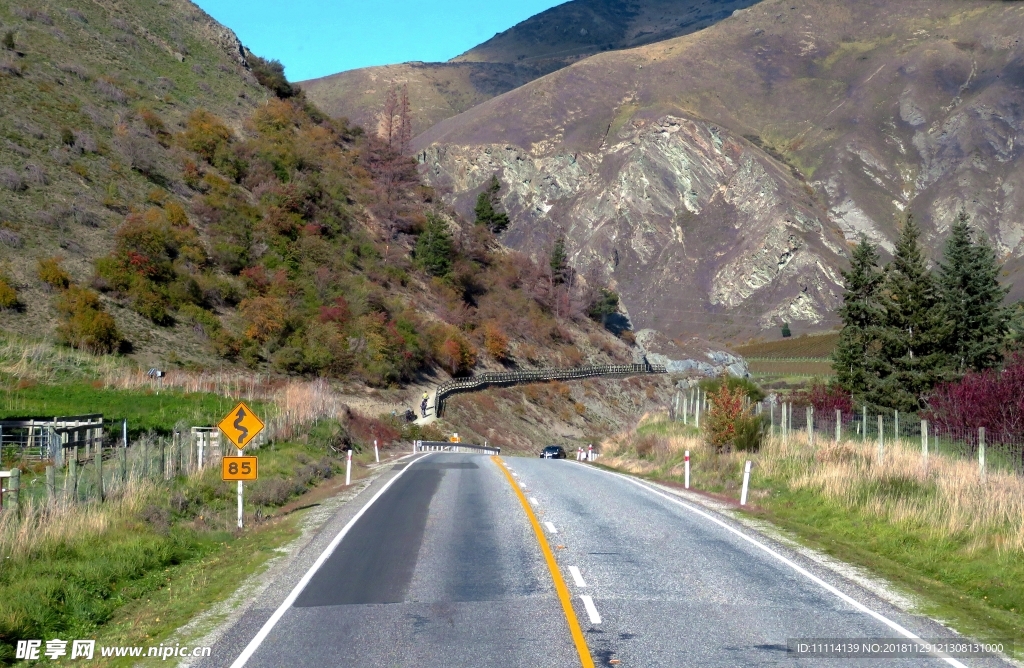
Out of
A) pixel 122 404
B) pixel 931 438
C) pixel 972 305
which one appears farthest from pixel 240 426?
pixel 972 305

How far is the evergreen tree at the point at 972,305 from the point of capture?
57531mm

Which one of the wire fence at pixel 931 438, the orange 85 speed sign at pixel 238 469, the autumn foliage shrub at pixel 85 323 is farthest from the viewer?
the autumn foliage shrub at pixel 85 323

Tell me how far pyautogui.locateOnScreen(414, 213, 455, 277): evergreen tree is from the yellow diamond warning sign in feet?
230

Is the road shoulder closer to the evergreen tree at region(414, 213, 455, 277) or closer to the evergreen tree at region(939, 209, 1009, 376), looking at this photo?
the evergreen tree at region(939, 209, 1009, 376)

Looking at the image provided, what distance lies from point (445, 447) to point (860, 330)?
2601 cm

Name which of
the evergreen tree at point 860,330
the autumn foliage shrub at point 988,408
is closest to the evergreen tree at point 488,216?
the evergreen tree at point 860,330

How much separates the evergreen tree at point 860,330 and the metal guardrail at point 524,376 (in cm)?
2634

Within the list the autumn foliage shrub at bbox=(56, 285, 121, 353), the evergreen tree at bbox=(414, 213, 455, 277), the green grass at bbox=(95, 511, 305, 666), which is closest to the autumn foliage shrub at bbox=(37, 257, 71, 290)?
the autumn foliage shrub at bbox=(56, 285, 121, 353)

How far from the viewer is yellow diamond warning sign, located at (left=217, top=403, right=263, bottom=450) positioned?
61.4 feet

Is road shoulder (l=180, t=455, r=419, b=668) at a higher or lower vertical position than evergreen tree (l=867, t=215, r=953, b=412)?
lower

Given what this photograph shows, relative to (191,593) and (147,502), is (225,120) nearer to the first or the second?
(147,502)

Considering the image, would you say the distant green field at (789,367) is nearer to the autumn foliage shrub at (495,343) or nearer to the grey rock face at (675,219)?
the autumn foliage shrub at (495,343)

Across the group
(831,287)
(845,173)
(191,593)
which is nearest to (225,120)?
(191,593)

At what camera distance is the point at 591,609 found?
10.7 m
